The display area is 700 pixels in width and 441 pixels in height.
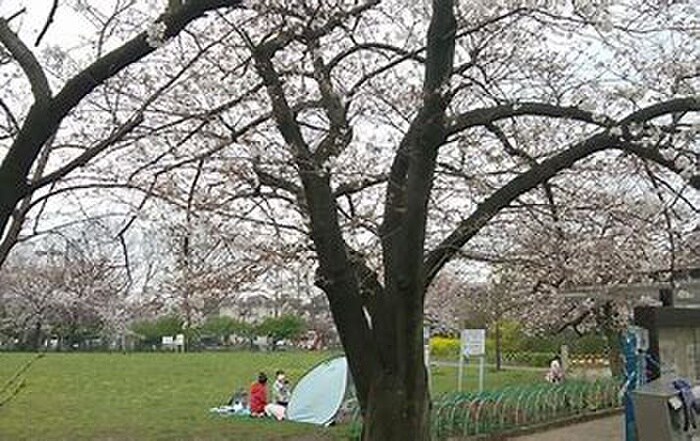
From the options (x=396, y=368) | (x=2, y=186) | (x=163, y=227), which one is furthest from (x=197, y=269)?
(x=2, y=186)

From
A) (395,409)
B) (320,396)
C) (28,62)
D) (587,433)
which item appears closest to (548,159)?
(395,409)

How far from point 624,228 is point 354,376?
11.8 feet

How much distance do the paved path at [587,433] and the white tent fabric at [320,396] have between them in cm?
358

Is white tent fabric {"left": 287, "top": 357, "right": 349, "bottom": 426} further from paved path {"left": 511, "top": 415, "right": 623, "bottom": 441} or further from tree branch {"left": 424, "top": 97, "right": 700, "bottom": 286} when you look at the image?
tree branch {"left": 424, "top": 97, "right": 700, "bottom": 286}

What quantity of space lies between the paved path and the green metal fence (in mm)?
370

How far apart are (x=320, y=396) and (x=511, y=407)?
3.66 m

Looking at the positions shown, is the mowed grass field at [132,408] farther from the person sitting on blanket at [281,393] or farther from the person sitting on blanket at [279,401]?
the person sitting on blanket at [281,393]

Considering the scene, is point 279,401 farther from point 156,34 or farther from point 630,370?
point 156,34

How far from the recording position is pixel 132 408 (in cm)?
1579

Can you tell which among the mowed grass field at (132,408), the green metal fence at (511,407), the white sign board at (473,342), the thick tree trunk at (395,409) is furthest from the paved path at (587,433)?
→ the thick tree trunk at (395,409)

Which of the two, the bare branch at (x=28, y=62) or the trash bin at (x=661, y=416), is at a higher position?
the bare branch at (x=28, y=62)

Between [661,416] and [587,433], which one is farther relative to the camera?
[587,433]

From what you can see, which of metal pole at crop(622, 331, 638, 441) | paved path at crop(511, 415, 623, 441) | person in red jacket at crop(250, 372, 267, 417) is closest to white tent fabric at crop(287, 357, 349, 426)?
person in red jacket at crop(250, 372, 267, 417)

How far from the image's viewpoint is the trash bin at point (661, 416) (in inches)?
221
